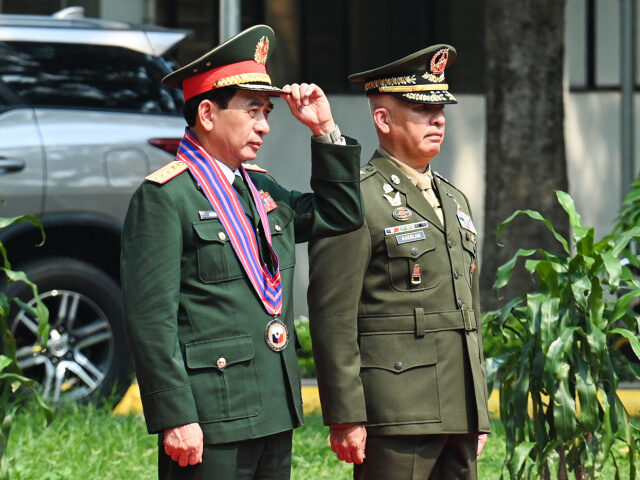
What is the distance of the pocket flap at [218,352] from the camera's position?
372cm

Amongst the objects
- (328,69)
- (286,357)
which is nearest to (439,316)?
(286,357)

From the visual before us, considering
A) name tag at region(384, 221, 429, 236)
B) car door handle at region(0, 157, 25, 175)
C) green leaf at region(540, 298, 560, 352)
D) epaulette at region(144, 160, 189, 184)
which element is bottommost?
green leaf at region(540, 298, 560, 352)

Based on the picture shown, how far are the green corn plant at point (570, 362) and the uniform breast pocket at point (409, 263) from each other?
738 mm

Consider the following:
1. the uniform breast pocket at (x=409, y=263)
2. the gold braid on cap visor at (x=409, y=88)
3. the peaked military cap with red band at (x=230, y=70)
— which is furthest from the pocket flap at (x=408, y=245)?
the peaked military cap with red band at (x=230, y=70)

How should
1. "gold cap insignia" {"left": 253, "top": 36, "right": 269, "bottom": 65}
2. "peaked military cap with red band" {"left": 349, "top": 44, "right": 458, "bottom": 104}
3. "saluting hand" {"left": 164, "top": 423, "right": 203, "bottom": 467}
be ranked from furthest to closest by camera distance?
"peaked military cap with red band" {"left": 349, "top": 44, "right": 458, "bottom": 104} → "gold cap insignia" {"left": 253, "top": 36, "right": 269, "bottom": 65} → "saluting hand" {"left": 164, "top": 423, "right": 203, "bottom": 467}

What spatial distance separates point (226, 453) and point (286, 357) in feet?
1.08

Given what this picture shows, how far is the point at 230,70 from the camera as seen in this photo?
3.87 meters

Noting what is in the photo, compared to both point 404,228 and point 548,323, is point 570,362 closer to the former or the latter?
point 548,323

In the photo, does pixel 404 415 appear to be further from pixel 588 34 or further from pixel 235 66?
pixel 588 34

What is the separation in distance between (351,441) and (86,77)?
13.7 feet

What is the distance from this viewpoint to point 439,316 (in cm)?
434

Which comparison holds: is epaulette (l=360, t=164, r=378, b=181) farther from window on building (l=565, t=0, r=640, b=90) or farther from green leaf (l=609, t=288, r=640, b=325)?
window on building (l=565, t=0, r=640, b=90)

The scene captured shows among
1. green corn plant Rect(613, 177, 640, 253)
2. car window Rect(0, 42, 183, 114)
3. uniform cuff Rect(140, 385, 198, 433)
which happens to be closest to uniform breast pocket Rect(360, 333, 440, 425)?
uniform cuff Rect(140, 385, 198, 433)

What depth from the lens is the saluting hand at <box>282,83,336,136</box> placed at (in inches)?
154
